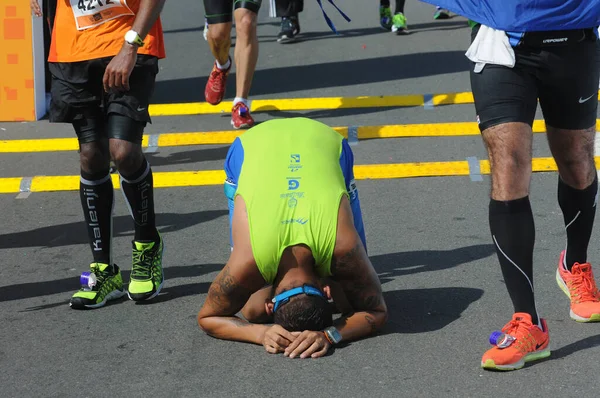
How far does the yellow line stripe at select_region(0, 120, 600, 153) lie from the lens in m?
7.97

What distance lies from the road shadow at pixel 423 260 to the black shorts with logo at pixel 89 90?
4.72 ft

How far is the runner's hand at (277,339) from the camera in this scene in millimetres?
4340

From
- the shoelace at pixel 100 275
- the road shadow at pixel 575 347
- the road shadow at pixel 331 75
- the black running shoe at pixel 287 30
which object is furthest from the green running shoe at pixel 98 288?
the black running shoe at pixel 287 30

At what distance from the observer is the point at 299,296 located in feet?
14.0

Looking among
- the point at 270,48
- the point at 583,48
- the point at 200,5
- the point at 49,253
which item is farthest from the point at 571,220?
the point at 200,5

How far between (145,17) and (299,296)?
1.52m

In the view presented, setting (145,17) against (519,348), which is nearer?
(519,348)

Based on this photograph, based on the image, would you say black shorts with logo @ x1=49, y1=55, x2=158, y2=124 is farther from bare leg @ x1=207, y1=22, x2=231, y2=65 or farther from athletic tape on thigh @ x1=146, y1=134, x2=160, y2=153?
bare leg @ x1=207, y1=22, x2=231, y2=65

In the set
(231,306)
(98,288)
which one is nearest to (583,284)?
(231,306)

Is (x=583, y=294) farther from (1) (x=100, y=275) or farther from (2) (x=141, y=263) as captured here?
(1) (x=100, y=275)

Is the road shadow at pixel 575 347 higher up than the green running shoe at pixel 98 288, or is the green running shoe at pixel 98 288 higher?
the road shadow at pixel 575 347

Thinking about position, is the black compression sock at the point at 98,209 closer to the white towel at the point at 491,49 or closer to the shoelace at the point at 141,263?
the shoelace at the point at 141,263

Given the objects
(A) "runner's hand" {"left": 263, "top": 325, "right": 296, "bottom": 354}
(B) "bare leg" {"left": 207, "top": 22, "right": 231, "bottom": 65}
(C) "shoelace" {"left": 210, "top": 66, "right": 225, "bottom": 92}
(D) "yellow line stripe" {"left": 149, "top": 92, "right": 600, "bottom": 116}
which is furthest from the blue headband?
(D) "yellow line stripe" {"left": 149, "top": 92, "right": 600, "bottom": 116}

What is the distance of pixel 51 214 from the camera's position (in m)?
6.64
